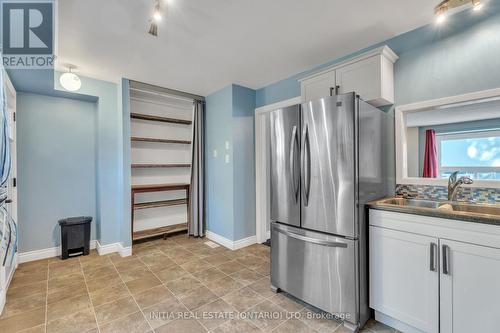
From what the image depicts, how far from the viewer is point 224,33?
2.20 metres

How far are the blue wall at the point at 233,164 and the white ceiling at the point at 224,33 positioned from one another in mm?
645

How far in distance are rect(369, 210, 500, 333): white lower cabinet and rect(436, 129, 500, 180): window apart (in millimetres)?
795

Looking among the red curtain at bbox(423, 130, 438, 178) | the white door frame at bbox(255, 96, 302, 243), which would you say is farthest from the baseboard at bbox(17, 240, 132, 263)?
the red curtain at bbox(423, 130, 438, 178)

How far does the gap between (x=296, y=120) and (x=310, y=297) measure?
1591 mm

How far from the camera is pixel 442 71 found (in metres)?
2.00

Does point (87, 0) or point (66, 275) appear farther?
point (66, 275)

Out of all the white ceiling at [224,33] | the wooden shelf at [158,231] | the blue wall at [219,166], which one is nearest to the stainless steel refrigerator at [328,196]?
the white ceiling at [224,33]

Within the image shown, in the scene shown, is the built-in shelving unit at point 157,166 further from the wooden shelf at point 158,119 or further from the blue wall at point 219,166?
the wooden shelf at point 158,119

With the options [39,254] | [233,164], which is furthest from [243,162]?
[39,254]

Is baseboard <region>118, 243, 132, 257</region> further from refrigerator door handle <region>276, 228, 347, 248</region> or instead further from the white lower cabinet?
the white lower cabinet

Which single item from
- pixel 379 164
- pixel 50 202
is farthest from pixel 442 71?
pixel 50 202

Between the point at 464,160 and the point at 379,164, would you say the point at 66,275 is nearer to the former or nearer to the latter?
the point at 379,164

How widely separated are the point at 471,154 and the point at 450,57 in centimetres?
87

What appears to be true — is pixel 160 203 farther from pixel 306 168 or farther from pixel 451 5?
pixel 451 5
